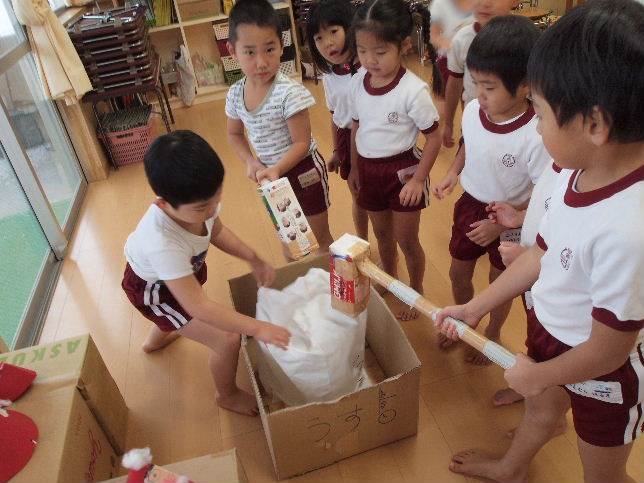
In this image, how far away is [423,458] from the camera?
1256 mm

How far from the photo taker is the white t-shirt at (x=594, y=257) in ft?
1.94

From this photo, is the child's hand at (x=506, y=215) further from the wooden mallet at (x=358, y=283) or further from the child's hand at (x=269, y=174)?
the child's hand at (x=269, y=174)

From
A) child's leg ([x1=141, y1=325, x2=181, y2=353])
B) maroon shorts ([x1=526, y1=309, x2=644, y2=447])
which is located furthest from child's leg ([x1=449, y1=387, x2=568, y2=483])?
child's leg ([x1=141, y1=325, x2=181, y2=353])

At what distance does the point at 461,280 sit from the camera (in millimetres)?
1483

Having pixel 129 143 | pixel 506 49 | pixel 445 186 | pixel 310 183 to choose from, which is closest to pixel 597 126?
pixel 506 49

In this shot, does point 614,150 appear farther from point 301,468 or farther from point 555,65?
point 301,468

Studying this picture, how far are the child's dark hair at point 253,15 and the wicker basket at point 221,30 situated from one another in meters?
2.77

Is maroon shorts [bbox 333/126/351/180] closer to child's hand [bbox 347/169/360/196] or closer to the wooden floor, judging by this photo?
child's hand [bbox 347/169/360/196]

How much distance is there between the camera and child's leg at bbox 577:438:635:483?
33.0 inches

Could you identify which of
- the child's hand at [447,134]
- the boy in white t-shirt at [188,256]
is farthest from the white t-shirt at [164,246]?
the child's hand at [447,134]

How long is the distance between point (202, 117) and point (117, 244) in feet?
5.84

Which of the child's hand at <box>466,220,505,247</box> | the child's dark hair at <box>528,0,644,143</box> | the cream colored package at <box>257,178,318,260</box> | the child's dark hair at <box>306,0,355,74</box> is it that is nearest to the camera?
the child's dark hair at <box>528,0,644,143</box>

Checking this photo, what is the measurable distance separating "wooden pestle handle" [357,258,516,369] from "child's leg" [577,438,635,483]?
0.68 ft

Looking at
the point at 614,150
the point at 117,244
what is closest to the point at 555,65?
the point at 614,150
